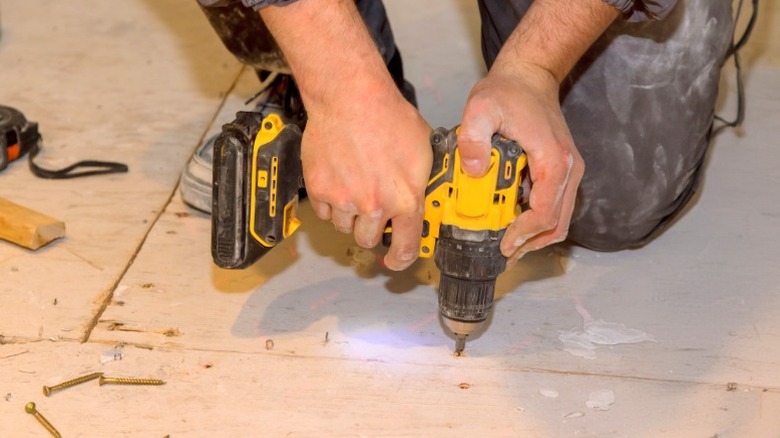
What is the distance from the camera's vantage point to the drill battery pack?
69.4 inches

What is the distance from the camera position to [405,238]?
5.73 ft

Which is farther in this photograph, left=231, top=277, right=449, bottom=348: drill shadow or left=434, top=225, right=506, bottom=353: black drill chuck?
left=231, top=277, right=449, bottom=348: drill shadow

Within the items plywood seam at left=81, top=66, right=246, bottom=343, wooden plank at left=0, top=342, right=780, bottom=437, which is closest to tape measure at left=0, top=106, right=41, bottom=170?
plywood seam at left=81, top=66, right=246, bottom=343

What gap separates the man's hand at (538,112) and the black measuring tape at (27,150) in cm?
113

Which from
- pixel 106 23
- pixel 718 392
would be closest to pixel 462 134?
pixel 718 392

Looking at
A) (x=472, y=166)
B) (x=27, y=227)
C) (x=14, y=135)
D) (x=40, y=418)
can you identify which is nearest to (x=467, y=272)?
(x=472, y=166)

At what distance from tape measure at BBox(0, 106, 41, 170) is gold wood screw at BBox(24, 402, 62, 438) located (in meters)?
0.86

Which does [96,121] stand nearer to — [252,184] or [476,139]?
[252,184]

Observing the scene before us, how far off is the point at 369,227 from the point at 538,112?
0.33 metres

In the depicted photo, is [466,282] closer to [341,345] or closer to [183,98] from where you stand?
[341,345]

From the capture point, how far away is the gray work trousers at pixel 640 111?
6.88 feet

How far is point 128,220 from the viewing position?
2.33 metres

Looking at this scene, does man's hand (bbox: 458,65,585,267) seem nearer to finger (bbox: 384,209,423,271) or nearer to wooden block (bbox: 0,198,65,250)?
finger (bbox: 384,209,423,271)

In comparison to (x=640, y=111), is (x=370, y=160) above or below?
above
